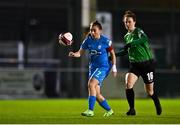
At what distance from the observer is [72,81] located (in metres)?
35.4

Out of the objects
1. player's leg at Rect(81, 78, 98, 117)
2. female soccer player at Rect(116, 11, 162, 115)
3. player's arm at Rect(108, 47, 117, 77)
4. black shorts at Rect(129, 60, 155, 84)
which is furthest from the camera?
black shorts at Rect(129, 60, 155, 84)

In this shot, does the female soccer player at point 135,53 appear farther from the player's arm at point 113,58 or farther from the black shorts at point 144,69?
the player's arm at point 113,58

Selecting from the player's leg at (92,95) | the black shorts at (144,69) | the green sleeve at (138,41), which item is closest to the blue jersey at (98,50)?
the player's leg at (92,95)

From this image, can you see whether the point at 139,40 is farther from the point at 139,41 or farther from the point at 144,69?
the point at 144,69

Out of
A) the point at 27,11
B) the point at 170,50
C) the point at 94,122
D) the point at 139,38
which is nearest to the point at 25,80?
the point at 27,11

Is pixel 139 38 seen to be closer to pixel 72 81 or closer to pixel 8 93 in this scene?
pixel 8 93

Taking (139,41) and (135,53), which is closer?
(139,41)

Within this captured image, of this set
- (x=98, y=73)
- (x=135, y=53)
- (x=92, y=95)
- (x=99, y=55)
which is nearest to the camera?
(x=92, y=95)

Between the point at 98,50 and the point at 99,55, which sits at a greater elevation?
the point at 98,50

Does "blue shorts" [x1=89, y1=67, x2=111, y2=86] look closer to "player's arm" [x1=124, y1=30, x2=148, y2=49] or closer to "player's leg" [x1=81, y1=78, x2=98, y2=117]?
"player's leg" [x1=81, y1=78, x2=98, y2=117]

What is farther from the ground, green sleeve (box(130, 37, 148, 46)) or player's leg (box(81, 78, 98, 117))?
green sleeve (box(130, 37, 148, 46))

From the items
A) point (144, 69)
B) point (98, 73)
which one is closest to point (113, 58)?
point (98, 73)

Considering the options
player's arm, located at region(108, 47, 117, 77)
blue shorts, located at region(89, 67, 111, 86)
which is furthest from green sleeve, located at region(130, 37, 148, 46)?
blue shorts, located at region(89, 67, 111, 86)

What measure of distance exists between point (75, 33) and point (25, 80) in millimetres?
4955
